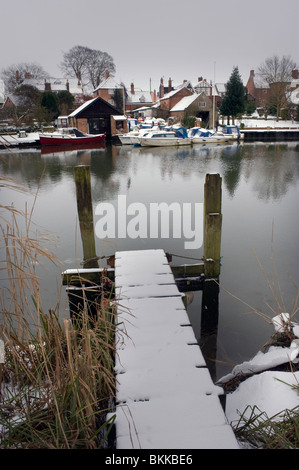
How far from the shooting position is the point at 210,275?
457 cm

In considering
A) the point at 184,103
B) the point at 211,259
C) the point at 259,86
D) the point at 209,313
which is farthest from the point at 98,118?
the point at 259,86

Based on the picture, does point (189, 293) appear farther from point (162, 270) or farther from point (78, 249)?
point (78, 249)

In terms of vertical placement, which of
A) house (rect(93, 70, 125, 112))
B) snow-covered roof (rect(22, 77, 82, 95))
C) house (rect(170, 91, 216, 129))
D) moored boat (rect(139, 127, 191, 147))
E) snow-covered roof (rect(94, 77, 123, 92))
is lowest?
moored boat (rect(139, 127, 191, 147))

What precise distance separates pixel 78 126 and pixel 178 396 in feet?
111

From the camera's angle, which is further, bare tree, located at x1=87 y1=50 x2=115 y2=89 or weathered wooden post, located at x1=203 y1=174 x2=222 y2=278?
bare tree, located at x1=87 y1=50 x2=115 y2=89

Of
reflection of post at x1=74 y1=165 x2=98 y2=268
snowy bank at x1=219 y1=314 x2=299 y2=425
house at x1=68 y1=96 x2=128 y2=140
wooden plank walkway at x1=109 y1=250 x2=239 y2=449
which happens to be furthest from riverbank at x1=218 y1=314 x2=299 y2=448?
house at x1=68 y1=96 x2=128 y2=140

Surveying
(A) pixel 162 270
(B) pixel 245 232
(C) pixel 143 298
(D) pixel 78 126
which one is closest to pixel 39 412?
(C) pixel 143 298

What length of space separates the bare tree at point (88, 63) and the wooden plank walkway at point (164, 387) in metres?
56.1

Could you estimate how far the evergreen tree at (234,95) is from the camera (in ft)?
125

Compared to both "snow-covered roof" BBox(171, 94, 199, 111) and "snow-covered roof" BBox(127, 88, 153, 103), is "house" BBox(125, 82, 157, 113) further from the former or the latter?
"snow-covered roof" BBox(171, 94, 199, 111)

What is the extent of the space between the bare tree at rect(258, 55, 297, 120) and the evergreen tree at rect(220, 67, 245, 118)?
7090 millimetres

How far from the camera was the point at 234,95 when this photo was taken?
3819 centimetres

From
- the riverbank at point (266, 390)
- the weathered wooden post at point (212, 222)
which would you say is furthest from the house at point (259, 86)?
the riverbank at point (266, 390)

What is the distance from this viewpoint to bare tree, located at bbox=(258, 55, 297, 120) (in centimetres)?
4284
